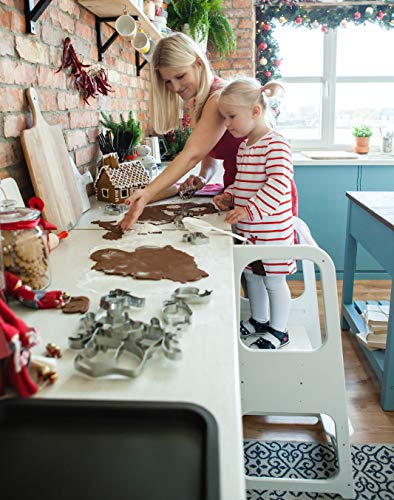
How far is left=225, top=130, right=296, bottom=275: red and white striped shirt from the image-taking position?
5.64 feet

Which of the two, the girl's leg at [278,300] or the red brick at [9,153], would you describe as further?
the girl's leg at [278,300]

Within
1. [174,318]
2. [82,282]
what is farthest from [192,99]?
[174,318]

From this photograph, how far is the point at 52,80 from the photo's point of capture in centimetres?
174

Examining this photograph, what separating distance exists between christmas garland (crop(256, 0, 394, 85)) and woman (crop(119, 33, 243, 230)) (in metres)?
2.36

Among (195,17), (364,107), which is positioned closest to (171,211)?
(195,17)

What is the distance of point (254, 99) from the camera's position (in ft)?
5.92

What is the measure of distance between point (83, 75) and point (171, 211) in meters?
0.65

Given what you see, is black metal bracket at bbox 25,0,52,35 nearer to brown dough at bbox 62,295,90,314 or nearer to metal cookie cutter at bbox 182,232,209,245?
metal cookie cutter at bbox 182,232,209,245

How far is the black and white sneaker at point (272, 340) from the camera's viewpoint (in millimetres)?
1869

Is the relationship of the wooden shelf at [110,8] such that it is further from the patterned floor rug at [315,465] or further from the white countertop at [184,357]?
the patterned floor rug at [315,465]

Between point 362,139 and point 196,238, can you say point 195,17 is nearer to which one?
point 362,139

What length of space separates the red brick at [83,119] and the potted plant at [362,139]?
102 inches

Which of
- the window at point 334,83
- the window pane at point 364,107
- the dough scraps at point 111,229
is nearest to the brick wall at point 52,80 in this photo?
the dough scraps at point 111,229

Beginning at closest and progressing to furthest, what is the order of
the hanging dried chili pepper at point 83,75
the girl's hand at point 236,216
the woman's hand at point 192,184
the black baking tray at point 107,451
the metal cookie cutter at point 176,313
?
the black baking tray at point 107,451, the metal cookie cutter at point 176,313, the girl's hand at point 236,216, the hanging dried chili pepper at point 83,75, the woman's hand at point 192,184
